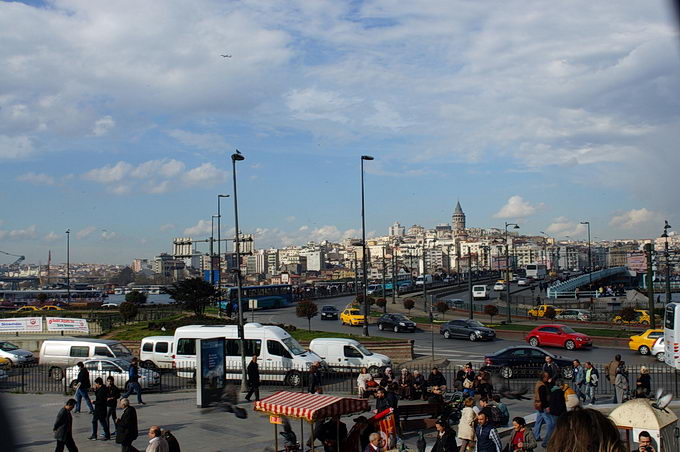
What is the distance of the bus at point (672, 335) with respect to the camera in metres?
23.7

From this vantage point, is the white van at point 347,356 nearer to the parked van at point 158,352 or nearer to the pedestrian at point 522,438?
the parked van at point 158,352

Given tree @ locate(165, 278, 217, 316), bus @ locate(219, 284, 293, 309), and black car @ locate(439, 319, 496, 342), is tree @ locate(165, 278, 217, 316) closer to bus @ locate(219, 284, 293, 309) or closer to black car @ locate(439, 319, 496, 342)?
black car @ locate(439, 319, 496, 342)

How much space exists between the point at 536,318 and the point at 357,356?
26.4m

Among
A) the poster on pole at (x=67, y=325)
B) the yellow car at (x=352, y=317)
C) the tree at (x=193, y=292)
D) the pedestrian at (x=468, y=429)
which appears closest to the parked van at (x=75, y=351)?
the poster on pole at (x=67, y=325)

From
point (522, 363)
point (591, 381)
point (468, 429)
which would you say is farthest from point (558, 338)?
point (468, 429)

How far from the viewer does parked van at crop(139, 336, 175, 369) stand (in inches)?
982

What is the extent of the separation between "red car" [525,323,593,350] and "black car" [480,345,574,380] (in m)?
8.56

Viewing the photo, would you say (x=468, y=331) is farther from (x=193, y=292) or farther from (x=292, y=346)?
(x=193, y=292)

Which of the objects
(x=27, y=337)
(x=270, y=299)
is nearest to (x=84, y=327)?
(x=27, y=337)

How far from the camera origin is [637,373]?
23500mm

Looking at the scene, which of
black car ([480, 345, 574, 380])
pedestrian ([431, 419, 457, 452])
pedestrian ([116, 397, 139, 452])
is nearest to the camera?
pedestrian ([431, 419, 457, 452])

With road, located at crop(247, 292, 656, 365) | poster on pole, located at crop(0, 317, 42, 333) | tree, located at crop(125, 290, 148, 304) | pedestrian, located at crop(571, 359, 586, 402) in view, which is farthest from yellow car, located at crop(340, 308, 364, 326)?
pedestrian, located at crop(571, 359, 586, 402)

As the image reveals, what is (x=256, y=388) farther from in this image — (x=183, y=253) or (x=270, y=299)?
(x=270, y=299)

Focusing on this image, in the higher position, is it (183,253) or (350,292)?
(183,253)
